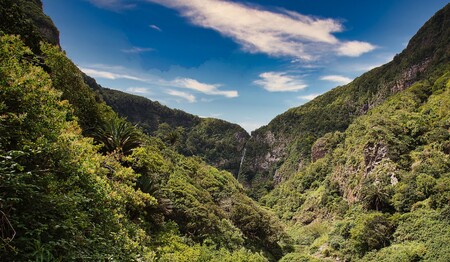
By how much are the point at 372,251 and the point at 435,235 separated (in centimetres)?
1109

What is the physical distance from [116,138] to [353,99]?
16077cm

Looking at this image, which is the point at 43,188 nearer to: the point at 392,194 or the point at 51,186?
the point at 51,186

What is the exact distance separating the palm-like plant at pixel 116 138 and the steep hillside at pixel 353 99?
351 ft

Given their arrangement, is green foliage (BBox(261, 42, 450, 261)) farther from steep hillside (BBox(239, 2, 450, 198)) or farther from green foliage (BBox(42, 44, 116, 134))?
green foliage (BBox(42, 44, 116, 134))

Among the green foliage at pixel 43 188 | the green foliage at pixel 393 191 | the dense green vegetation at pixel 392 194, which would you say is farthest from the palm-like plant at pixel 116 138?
the green foliage at pixel 393 191

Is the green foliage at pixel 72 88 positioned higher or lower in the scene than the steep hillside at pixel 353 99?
lower

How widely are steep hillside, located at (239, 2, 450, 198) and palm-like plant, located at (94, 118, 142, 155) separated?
4212 inches

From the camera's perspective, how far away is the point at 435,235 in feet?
150

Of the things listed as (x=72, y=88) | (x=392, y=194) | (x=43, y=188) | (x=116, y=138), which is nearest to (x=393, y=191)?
(x=392, y=194)

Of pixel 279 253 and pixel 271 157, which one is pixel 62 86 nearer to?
pixel 279 253

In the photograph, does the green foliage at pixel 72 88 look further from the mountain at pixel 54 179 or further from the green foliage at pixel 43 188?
the green foliage at pixel 43 188

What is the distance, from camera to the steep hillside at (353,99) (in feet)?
356

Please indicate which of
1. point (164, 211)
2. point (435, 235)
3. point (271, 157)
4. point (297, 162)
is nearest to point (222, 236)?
point (164, 211)

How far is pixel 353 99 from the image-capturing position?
158375 mm
